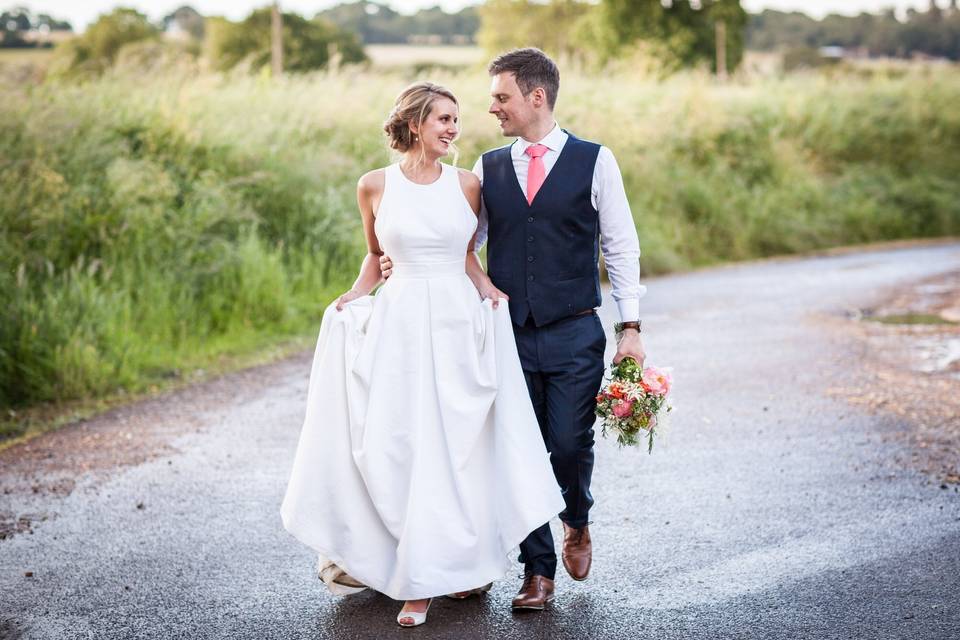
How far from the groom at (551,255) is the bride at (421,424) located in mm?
151

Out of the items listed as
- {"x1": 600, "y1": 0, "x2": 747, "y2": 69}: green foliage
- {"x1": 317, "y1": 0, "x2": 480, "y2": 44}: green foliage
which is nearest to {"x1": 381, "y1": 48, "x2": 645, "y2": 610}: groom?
{"x1": 600, "y1": 0, "x2": 747, "y2": 69}: green foliage

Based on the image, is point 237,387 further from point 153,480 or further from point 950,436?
point 950,436

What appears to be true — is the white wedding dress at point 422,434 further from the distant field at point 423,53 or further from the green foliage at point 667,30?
the distant field at point 423,53

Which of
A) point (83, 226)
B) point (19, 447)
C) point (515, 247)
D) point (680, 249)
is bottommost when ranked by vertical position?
point (680, 249)

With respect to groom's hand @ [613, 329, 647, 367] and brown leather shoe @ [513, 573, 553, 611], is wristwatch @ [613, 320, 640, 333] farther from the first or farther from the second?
brown leather shoe @ [513, 573, 553, 611]

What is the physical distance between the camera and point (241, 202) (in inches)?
504

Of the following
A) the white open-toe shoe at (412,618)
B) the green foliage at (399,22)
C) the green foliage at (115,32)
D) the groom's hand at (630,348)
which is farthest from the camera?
the green foliage at (399,22)

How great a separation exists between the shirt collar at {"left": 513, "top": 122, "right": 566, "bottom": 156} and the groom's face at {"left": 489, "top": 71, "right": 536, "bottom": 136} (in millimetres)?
60

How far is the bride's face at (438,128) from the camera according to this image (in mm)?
4496

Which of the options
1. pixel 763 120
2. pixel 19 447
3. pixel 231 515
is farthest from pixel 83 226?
pixel 763 120

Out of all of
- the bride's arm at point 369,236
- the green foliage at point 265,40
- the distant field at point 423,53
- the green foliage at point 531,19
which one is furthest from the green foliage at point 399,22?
the bride's arm at point 369,236

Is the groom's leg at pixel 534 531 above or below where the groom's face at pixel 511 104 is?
below

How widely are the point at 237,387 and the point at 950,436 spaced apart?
543 centimetres

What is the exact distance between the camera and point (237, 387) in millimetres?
9227
